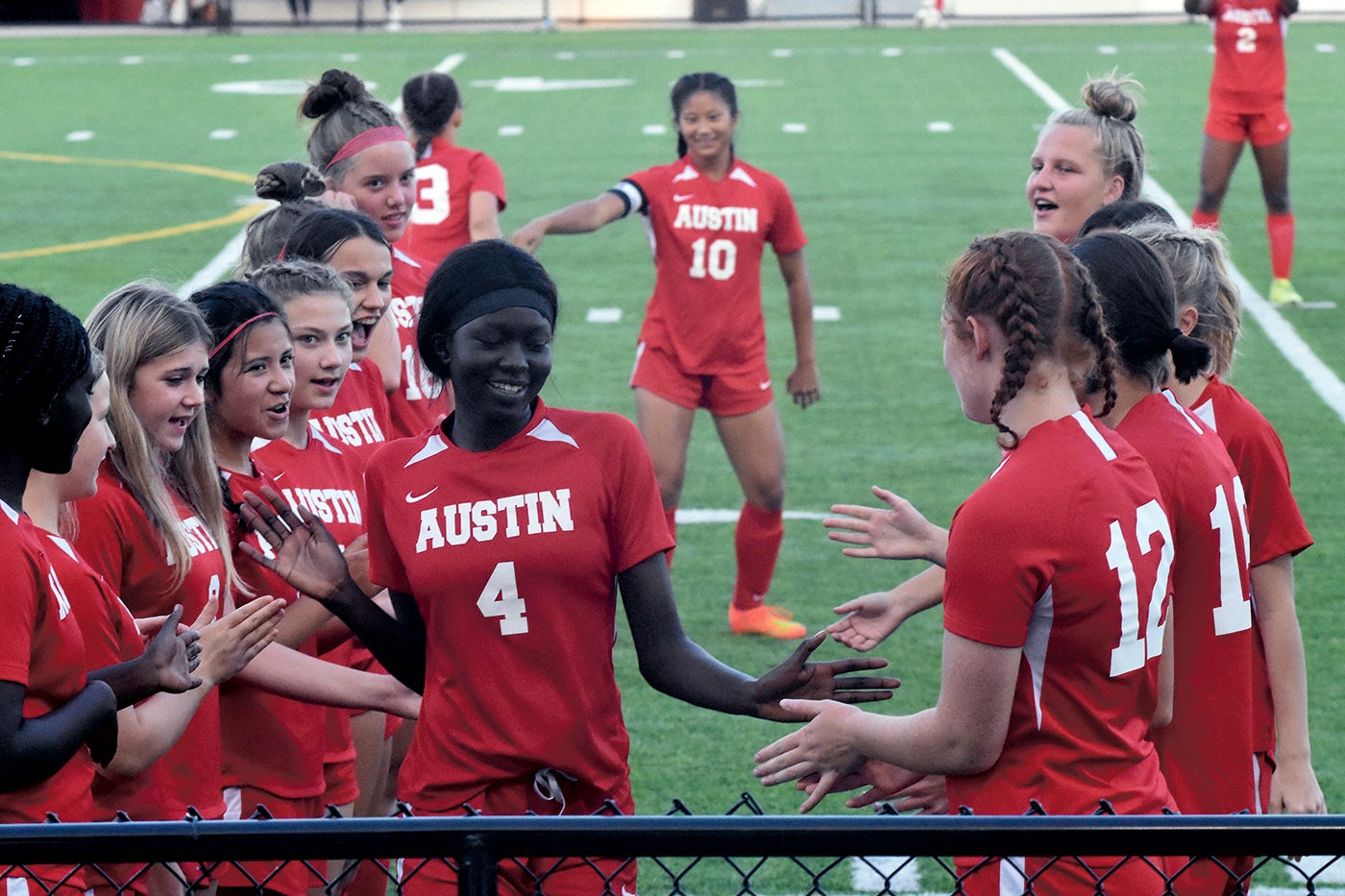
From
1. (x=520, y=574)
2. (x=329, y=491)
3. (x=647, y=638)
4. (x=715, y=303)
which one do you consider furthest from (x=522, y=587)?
(x=715, y=303)

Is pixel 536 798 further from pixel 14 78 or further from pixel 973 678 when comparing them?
pixel 14 78

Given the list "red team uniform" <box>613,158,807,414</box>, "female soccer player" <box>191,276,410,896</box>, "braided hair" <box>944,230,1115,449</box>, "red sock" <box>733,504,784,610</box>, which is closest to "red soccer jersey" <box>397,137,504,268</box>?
"red team uniform" <box>613,158,807,414</box>

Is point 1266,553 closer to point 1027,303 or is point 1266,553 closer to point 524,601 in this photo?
point 1027,303

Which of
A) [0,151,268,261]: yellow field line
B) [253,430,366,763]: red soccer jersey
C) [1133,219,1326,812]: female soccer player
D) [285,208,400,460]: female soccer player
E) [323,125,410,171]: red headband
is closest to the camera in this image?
[1133,219,1326,812]: female soccer player

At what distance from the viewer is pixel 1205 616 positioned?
3.31 meters

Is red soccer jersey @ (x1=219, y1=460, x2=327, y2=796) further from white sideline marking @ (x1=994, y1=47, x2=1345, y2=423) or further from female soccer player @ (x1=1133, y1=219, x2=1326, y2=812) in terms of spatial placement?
white sideline marking @ (x1=994, y1=47, x2=1345, y2=423)

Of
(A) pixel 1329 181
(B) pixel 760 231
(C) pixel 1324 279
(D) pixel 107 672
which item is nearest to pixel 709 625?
(B) pixel 760 231

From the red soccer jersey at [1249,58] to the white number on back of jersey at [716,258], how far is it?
19.6ft

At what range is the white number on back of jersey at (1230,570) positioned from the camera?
3264 mm

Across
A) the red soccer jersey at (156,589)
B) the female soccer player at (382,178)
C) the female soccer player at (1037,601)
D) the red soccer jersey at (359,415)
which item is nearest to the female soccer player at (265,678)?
the red soccer jersey at (156,589)

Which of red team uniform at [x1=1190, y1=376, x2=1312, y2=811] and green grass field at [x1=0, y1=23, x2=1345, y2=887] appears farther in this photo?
green grass field at [x1=0, y1=23, x2=1345, y2=887]

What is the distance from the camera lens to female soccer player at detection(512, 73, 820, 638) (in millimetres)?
7289

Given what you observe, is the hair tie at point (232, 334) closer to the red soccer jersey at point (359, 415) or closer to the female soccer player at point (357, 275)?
the red soccer jersey at point (359, 415)

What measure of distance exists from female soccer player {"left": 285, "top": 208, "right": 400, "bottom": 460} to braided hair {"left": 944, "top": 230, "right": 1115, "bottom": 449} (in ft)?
7.41
